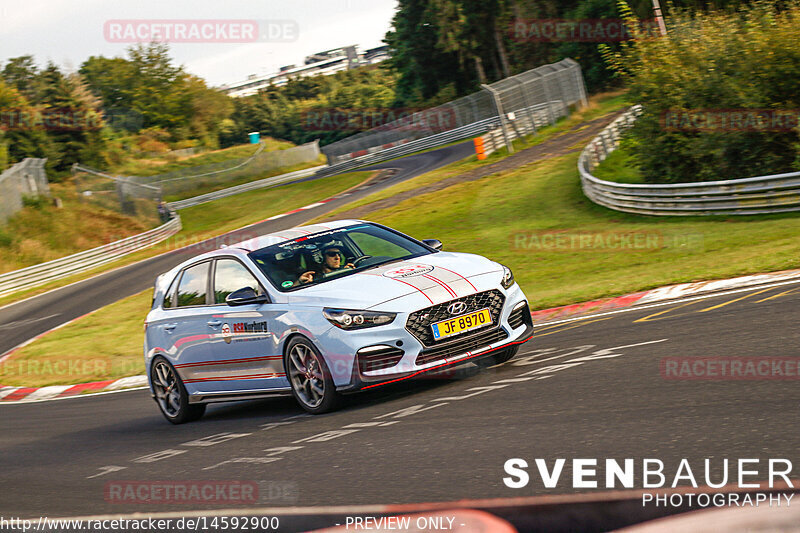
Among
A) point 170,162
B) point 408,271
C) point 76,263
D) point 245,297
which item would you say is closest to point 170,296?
point 245,297

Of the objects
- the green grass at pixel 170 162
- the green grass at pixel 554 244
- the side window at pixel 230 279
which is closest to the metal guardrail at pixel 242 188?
the green grass at pixel 170 162

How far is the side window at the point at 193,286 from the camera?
8953 millimetres

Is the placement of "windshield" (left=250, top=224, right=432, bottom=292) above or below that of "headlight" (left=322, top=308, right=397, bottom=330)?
above

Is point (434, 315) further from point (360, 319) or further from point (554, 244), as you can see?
point (554, 244)

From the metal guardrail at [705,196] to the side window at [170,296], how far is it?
1245 centimetres

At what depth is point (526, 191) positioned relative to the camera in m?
27.8

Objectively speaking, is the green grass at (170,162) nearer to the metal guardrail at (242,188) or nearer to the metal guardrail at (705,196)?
the metal guardrail at (242,188)

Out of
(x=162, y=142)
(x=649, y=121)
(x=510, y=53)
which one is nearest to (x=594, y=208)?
(x=649, y=121)

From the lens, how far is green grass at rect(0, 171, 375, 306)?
3727cm

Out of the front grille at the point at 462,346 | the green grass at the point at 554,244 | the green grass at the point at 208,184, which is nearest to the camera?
the front grille at the point at 462,346

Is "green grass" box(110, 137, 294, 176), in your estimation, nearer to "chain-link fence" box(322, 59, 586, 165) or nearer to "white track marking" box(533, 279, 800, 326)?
"chain-link fence" box(322, 59, 586, 165)

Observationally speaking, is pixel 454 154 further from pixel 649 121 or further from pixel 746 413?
pixel 746 413

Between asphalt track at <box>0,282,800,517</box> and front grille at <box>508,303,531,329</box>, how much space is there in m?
0.39

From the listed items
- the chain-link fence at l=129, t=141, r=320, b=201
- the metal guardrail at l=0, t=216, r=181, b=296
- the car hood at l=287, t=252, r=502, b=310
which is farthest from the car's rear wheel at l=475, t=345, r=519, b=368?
the chain-link fence at l=129, t=141, r=320, b=201
